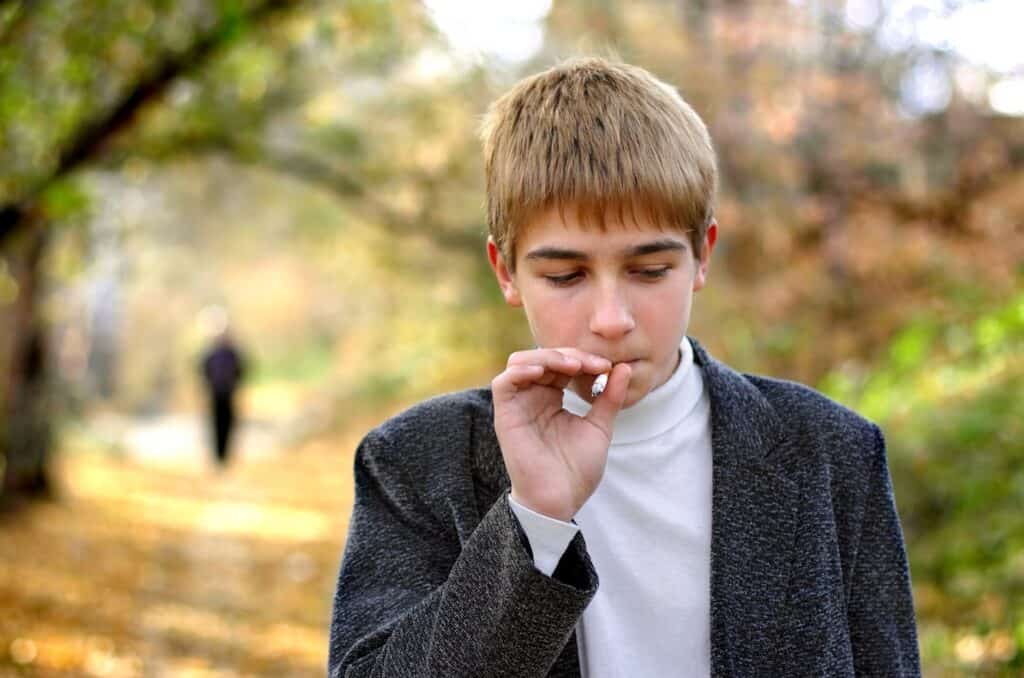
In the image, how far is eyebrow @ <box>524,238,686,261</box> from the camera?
1.93 m

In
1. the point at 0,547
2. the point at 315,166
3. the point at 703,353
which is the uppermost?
the point at 315,166

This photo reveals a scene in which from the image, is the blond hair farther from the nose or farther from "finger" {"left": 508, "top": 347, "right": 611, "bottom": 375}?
"finger" {"left": 508, "top": 347, "right": 611, "bottom": 375}

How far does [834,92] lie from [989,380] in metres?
5.22

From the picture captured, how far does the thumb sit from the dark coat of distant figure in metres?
12.8

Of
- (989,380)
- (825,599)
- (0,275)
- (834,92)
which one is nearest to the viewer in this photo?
(825,599)

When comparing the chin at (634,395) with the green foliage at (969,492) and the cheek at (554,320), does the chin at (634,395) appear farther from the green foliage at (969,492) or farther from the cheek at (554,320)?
the green foliage at (969,492)

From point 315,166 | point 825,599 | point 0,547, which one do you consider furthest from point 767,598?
point 315,166

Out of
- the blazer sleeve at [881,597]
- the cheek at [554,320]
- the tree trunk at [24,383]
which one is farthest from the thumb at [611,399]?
the tree trunk at [24,383]

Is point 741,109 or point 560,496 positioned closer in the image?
point 560,496

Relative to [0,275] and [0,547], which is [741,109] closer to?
[0,275]

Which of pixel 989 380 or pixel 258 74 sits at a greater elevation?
pixel 258 74

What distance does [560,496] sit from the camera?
1.77m

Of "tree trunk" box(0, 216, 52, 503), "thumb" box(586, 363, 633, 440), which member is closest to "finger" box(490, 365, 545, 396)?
"thumb" box(586, 363, 633, 440)

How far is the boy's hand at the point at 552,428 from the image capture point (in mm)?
1775
